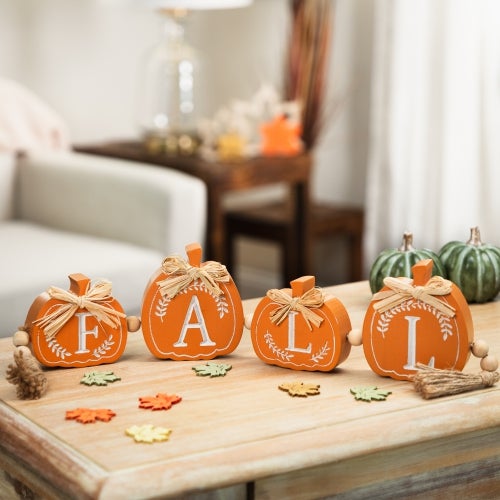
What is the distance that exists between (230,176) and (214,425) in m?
1.93

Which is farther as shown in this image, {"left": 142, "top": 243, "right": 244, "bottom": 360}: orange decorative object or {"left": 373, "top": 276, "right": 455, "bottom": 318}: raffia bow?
{"left": 142, "top": 243, "right": 244, "bottom": 360}: orange decorative object

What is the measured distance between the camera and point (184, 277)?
1582mm

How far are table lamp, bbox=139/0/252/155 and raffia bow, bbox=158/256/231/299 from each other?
6.08 ft

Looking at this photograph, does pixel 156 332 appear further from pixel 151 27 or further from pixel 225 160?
pixel 151 27

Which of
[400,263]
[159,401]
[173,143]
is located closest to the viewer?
[159,401]

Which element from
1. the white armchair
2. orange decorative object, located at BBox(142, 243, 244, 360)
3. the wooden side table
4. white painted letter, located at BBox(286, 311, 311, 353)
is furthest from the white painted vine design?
the wooden side table

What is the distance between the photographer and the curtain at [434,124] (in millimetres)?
3254

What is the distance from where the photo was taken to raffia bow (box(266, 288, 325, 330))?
151cm

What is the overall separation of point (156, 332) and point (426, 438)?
0.46m

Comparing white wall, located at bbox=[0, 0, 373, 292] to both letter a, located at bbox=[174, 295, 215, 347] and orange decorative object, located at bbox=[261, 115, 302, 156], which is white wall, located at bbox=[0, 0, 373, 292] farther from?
letter a, located at bbox=[174, 295, 215, 347]

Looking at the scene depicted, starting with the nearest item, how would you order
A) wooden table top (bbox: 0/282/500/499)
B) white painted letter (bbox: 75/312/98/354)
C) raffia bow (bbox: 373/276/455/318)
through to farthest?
wooden table top (bbox: 0/282/500/499), raffia bow (bbox: 373/276/455/318), white painted letter (bbox: 75/312/98/354)

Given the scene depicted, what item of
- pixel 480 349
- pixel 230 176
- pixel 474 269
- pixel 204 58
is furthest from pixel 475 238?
pixel 204 58

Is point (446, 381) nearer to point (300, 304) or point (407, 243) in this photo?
point (300, 304)

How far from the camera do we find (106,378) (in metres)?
1.51
